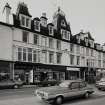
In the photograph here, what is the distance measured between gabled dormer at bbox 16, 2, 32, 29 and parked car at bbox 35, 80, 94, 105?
18.7 m

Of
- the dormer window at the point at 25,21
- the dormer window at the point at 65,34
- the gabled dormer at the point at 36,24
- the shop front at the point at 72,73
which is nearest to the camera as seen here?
the dormer window at the point at 25,21

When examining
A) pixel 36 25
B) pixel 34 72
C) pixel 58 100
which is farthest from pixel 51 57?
pixel 58 100

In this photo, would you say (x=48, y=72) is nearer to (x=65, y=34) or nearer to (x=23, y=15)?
(x=65, y=34)

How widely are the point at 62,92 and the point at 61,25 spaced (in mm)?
27139

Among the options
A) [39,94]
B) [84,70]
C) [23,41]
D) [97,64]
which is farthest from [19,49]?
[97,64]

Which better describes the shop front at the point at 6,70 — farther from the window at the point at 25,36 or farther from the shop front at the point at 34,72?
the window at the point at 25,36

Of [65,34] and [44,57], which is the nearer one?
[44,57]

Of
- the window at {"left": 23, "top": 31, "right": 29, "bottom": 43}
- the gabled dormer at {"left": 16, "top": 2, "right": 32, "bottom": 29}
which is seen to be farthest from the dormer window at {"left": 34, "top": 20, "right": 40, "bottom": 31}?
the window at {"left": 23, "top": 31, "right": 29, "bottom": 43}

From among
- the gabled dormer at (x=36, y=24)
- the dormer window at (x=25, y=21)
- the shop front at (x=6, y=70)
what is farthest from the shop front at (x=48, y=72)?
the dormer window at (x=25, y=21)

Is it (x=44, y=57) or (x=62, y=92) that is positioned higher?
(x=44, y=57)

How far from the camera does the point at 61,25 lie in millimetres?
36812

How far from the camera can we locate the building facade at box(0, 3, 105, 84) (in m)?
26.0

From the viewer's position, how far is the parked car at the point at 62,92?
10709 mm

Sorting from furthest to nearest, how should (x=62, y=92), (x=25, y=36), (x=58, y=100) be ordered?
(x=25, y=36) < (x=62, y=92) < (x=58, y=100)
